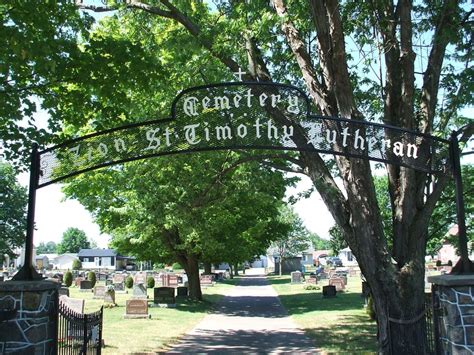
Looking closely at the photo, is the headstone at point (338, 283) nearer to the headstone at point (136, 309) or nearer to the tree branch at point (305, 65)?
the headstone at point (136, 309)

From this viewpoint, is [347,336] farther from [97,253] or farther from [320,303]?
[97,253]

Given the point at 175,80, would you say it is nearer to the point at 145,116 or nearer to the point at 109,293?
the point at 145,116

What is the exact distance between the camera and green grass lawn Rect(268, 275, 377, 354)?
516 inches

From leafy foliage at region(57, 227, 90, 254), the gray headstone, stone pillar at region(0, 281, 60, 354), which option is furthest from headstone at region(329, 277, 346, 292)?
leafy foliage at region(57, 227, 90, 254)

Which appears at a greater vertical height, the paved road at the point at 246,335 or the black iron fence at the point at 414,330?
the black iron fence at the point at 414,330

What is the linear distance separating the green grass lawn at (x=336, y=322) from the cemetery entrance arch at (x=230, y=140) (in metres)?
5.73

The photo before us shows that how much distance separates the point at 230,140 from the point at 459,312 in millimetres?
3905

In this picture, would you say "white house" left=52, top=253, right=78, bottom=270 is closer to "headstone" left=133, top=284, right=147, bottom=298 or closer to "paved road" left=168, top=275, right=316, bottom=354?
"headstone" left=133, top=284, right=147, bottom=298

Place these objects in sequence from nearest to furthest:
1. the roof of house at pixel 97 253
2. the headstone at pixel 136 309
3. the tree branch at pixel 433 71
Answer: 1. the tree branch at pixel 433 71
2. the headstone at pixel 136 309
3. the roof of house at pixel 97 253

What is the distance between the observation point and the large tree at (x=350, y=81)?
337 inches

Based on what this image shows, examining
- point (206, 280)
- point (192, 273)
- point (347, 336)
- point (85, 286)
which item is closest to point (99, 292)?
point (192, 273)

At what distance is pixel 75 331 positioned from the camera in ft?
30.7

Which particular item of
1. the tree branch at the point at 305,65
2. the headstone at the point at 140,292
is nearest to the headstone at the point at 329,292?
the headstone at the point at 140,292

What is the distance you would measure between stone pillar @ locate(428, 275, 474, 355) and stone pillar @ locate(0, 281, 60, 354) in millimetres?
5205
